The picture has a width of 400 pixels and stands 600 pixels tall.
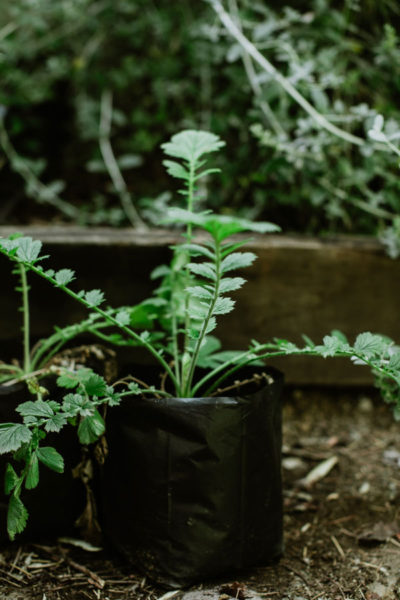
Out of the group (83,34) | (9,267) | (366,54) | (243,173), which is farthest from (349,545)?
(83,34)

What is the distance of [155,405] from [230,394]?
22 centimetres

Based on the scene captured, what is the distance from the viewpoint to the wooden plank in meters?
1.52

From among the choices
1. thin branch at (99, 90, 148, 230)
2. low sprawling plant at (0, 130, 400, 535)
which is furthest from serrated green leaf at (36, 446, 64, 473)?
thin branch at (99, 90, 148, 230)

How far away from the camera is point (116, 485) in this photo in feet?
3.47

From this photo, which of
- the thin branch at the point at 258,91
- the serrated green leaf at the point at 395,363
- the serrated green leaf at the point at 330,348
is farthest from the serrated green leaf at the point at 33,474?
the thin branch at the point at 258,91

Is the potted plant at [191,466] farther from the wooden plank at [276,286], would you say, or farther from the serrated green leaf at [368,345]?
the wooden plank at [276,286]

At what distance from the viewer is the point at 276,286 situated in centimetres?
164

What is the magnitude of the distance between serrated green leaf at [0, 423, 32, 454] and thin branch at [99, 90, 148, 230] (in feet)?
3.42

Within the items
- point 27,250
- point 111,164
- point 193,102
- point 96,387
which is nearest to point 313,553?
point 96,387

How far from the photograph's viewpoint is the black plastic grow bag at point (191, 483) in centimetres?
98

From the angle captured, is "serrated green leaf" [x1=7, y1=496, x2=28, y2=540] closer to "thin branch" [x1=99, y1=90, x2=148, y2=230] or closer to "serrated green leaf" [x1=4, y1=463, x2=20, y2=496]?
"serrated green leaf" [x1=4, y1=463, x2=20, y2=496]

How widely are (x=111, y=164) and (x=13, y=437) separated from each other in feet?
4.56

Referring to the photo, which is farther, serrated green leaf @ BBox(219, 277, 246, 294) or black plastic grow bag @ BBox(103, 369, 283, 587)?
black plastic grow bag @ BBox(103, 369, 283, 587)

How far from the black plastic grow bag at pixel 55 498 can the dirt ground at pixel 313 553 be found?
3 cm
